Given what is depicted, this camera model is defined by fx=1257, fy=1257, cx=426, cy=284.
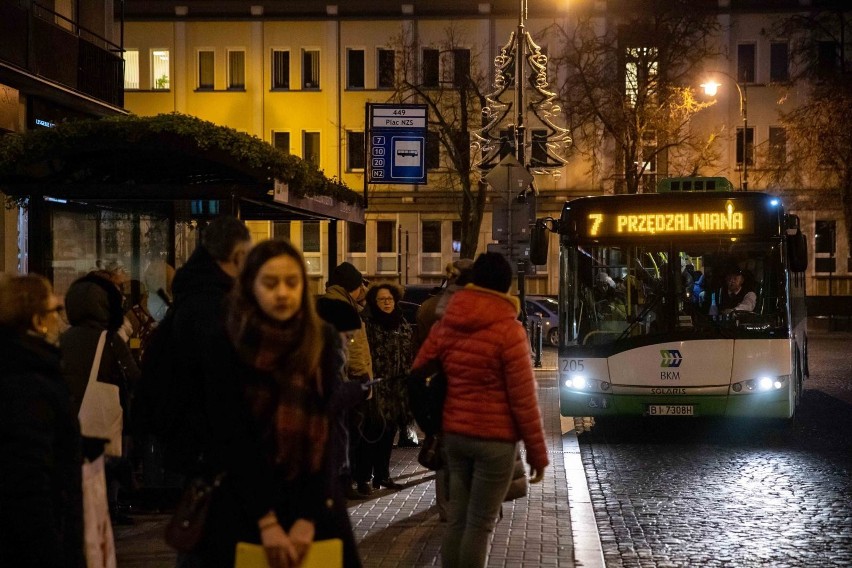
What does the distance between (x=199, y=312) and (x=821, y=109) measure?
4406 cm

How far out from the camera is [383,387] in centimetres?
1039

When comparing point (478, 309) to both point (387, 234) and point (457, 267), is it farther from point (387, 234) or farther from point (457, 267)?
point (387, 234)

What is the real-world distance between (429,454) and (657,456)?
5.98 metres

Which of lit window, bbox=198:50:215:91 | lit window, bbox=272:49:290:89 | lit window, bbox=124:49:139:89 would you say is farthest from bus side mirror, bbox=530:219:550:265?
lit window, bbox=124:49:139:89

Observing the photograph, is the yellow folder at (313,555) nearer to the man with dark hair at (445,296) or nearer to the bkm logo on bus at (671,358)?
the man with dark hair at (445,296)

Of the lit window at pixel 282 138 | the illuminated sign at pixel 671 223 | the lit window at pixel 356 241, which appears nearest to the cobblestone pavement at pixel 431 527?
the illuminated sign at pixel 671 223

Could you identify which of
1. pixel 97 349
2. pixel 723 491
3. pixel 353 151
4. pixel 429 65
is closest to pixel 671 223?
pixel 723 491

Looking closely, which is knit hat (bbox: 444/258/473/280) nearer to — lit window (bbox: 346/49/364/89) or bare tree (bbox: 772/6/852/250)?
bare tree (bbox: 772/6/852/250)

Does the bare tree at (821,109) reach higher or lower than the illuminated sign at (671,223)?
higher

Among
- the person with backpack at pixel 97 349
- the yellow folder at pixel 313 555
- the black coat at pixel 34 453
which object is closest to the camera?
the yellow folder at pixel 313 555

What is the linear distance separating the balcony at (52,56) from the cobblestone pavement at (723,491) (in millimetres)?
9410

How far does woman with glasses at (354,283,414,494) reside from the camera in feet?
33.6

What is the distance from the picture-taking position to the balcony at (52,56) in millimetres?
17500

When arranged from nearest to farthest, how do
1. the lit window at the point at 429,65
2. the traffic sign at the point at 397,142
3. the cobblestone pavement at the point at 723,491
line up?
1. the cobblestone pavement at the point at 723,491
2. the traffic sign at the point at 397,142
3. the lit window at the point at 429,65
